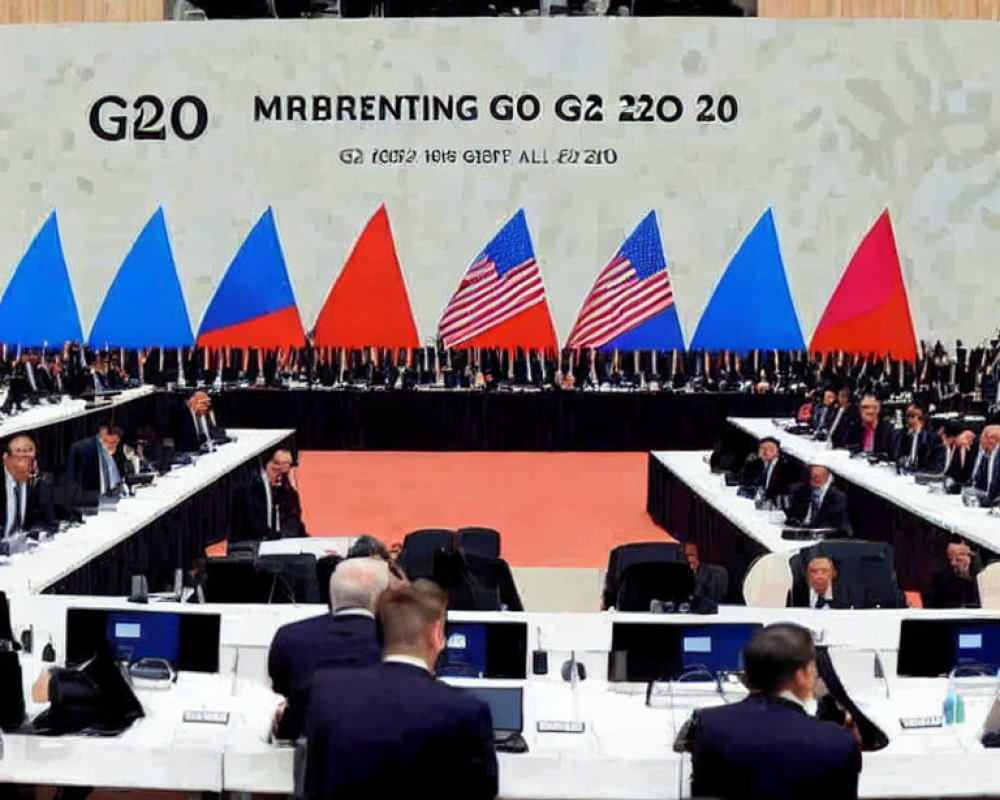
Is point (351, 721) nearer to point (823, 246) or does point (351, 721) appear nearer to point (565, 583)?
point (565, 583)

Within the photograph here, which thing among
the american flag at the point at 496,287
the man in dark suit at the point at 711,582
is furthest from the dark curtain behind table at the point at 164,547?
the american flag at the point at 496,287

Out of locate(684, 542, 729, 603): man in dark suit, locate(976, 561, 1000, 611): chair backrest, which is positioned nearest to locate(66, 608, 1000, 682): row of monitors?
locate(976, 561, 1000, 611): chair backrest

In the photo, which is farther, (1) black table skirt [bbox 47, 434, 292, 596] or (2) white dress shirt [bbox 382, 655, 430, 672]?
(1) black table skirt [bbox 47, 434, 292, 596]

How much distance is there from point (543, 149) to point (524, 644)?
15.4 meters

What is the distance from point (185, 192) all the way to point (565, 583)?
11.1 metres

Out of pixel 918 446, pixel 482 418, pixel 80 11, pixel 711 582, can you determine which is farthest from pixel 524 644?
pixel 80 11

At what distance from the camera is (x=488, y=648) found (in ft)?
21.7

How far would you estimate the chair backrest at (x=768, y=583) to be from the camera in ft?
29.3

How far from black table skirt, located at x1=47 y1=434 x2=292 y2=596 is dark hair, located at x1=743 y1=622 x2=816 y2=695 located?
5576mm

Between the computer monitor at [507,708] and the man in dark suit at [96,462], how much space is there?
6.72m

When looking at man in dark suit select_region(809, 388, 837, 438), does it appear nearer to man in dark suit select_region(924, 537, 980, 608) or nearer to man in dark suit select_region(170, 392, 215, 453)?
man in dark suit select_region(170, 392, 215, 453)

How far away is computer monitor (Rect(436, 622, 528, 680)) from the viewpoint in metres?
6.60

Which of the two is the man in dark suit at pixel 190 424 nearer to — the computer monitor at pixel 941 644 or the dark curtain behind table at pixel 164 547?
the dark curtain behind table at pixel 164 547

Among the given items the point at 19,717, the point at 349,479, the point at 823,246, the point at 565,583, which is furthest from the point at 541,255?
the point at 19,717
